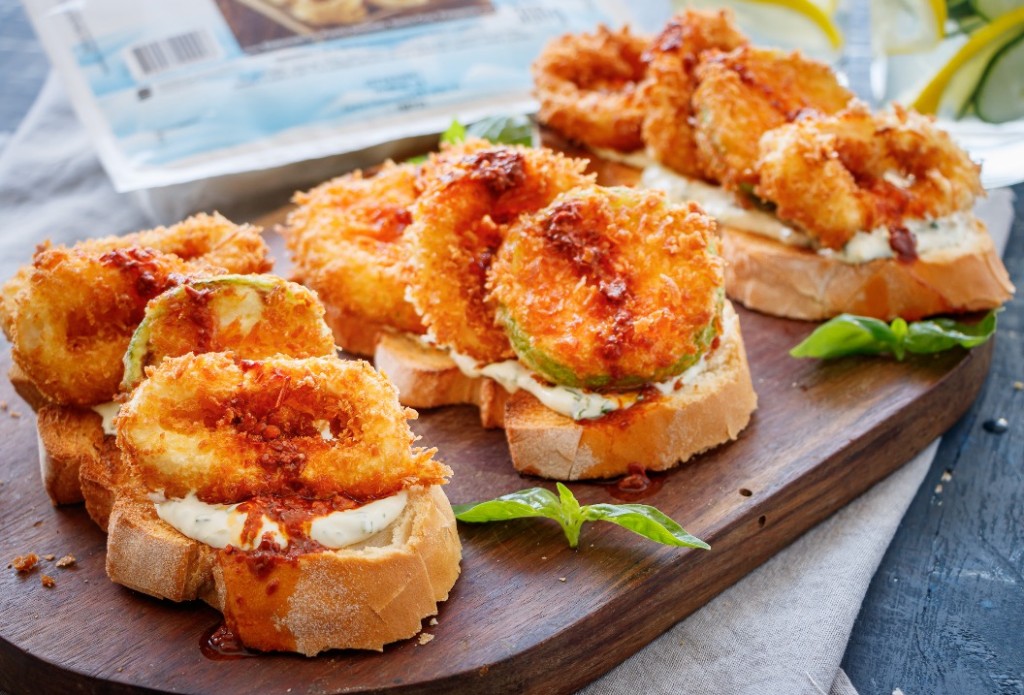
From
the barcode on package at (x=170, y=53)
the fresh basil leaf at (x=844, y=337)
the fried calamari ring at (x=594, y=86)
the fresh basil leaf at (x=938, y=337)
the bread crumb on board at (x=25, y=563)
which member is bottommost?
the fresh basil leaf at (x=938, y=337)

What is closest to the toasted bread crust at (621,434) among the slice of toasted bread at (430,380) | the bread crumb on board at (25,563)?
the slice of toasted bread at (430,380)

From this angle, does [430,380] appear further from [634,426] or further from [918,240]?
[918,240]

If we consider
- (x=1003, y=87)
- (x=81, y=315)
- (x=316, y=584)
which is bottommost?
(x=1003, y=87)

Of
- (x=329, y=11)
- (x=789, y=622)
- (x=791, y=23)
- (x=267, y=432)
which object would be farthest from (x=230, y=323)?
(x=791, y=23)

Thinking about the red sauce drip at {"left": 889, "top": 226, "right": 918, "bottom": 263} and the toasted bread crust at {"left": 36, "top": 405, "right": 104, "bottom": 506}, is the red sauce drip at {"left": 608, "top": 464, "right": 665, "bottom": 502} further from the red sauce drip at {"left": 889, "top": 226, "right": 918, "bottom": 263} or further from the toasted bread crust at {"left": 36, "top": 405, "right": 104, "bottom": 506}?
the toasted bread crust at {"left": 36, "top": 405, "right": 104, "bottom": 506}

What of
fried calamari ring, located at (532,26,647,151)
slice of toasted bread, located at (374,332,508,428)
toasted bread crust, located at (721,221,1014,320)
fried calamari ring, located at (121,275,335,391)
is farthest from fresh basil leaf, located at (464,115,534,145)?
fried calamari ring, located at (121,275,335,391)

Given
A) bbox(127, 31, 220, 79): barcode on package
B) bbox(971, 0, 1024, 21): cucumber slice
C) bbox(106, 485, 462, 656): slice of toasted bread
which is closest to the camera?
bbox(106, 485, 462, 656): slice of toasted bread

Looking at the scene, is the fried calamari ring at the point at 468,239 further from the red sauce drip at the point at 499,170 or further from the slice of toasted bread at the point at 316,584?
the slice of toasted bread at the point at 316,584
